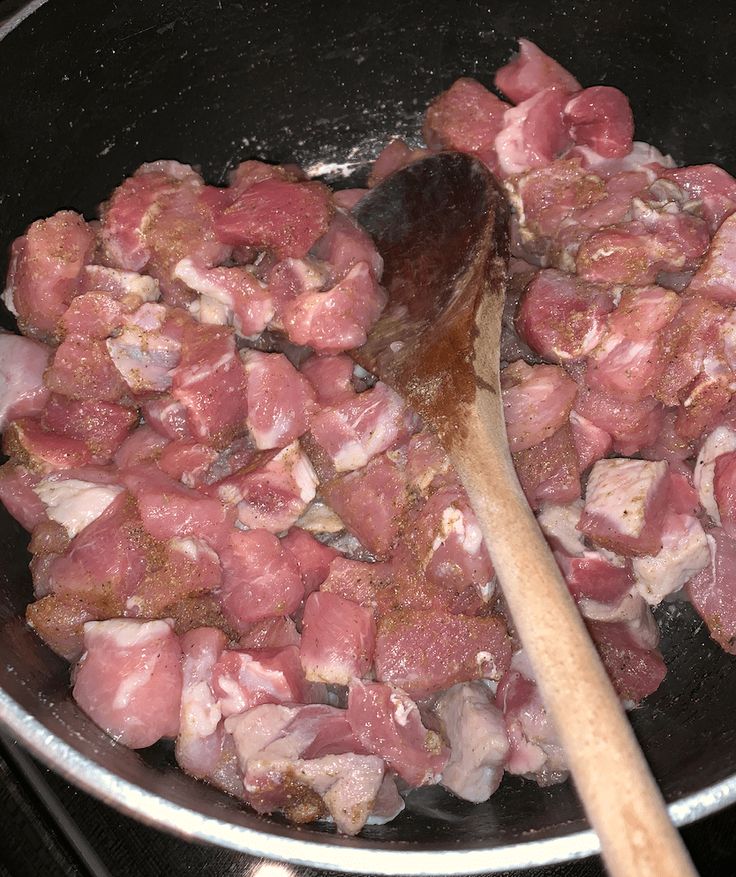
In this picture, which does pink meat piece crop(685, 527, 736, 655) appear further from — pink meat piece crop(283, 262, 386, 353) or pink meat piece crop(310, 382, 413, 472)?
pink meat piece crop(283, 262, 386, 353)

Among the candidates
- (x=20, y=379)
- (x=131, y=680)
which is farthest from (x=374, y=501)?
(x=20, y=379)

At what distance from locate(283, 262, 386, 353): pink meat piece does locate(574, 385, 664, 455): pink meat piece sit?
650mm

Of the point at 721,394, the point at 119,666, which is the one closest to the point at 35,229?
the point at 119,666

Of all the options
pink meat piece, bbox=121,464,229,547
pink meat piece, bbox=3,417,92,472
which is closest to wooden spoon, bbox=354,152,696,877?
pink meat piece, bbox=121,464,229,547

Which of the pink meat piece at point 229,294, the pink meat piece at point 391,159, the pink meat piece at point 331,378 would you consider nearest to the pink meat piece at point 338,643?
the pink meat piece at point 331,378

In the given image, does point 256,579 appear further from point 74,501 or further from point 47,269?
point 47,269

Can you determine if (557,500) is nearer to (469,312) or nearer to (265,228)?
(469,312)

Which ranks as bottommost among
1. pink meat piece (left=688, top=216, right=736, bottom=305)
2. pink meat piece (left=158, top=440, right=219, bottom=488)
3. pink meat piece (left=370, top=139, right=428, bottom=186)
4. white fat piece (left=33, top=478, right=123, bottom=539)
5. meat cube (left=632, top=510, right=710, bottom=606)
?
meat cube (left=632, top=510, right=710, bottom=606)

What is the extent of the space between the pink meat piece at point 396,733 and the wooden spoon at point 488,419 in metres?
0.46

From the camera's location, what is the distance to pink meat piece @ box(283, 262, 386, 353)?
2.29m

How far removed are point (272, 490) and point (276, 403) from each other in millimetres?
250

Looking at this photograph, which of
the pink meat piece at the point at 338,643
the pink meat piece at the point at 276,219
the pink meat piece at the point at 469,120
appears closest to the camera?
the pink meat piece at the point at 338,643

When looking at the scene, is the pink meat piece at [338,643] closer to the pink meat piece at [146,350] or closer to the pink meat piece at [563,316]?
the pink meat piece at [146,350]

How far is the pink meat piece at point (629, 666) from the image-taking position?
6.77 ft
